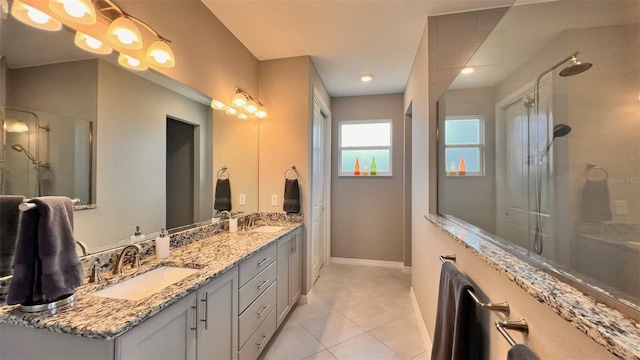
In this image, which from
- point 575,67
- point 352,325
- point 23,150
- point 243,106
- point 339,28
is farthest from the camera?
point 243,106

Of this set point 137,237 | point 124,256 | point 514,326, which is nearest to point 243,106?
point 137,237

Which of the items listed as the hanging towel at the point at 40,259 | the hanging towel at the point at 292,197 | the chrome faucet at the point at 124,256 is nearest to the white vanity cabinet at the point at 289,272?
the hanging towel at the point at 292,197

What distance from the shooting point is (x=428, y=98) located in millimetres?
2125

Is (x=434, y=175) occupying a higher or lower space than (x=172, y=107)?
lower

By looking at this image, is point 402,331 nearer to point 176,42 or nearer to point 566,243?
point 566,243

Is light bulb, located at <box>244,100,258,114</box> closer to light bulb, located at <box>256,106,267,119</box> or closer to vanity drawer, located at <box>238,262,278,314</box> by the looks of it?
light bulb, located at <box>256,106,267,119</box>

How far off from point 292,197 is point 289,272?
0.76 metres

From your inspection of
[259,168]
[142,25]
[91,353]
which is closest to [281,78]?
[259,168]

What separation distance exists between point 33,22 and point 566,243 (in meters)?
2.63

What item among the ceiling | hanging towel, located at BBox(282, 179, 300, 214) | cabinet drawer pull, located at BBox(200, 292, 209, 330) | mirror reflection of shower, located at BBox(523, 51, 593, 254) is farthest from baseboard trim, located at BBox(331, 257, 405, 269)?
cabinet drawer pull, located at BBox(200, 292, 209, 330)

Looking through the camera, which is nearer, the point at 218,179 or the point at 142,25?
the point at 142,25

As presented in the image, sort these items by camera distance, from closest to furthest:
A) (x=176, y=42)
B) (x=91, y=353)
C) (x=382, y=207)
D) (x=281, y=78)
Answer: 1. (x=91, y=353)
2. (x=176, y=42)
3. (x=281, y=78)
4. (x=382, y=207)

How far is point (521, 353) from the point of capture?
0.69 m

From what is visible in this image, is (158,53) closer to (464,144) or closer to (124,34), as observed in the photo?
(124,34)
